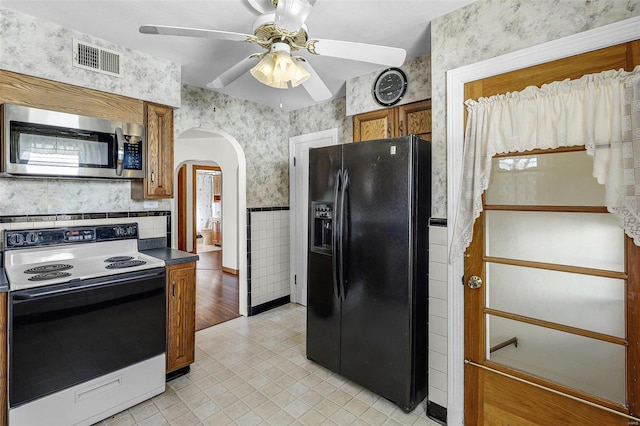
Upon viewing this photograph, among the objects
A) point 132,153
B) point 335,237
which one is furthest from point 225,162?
point 335,237

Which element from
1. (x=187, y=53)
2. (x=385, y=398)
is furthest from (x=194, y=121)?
(x=385, y=398)

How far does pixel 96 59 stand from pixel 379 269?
2.53 metres

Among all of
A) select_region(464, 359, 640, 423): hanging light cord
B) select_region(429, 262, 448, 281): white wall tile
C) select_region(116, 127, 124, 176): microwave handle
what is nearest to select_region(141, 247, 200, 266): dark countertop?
select_region(116, 127, 124, 176): microwave handle

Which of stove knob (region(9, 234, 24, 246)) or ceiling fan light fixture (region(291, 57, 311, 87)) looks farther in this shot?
stove knob (region(9, 234, 24, 246))

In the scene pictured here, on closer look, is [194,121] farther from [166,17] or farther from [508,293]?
[508,293]

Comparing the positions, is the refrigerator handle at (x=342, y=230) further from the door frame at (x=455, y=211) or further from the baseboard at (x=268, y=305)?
the baseboard at (x=268, y=305)

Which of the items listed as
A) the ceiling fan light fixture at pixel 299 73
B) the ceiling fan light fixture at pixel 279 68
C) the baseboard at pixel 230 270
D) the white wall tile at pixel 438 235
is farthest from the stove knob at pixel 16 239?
the baseboard at pixel 230 270

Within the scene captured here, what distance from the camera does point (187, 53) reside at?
2.54 m

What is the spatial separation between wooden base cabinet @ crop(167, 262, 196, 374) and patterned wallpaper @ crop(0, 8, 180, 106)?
4.72 ft

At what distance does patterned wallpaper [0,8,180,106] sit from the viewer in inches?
77.7

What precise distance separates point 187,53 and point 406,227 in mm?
2197

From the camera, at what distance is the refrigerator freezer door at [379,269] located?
6.74 feet

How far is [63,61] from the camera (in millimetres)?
2156

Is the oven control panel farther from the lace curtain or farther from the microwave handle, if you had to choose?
the lace curtain
